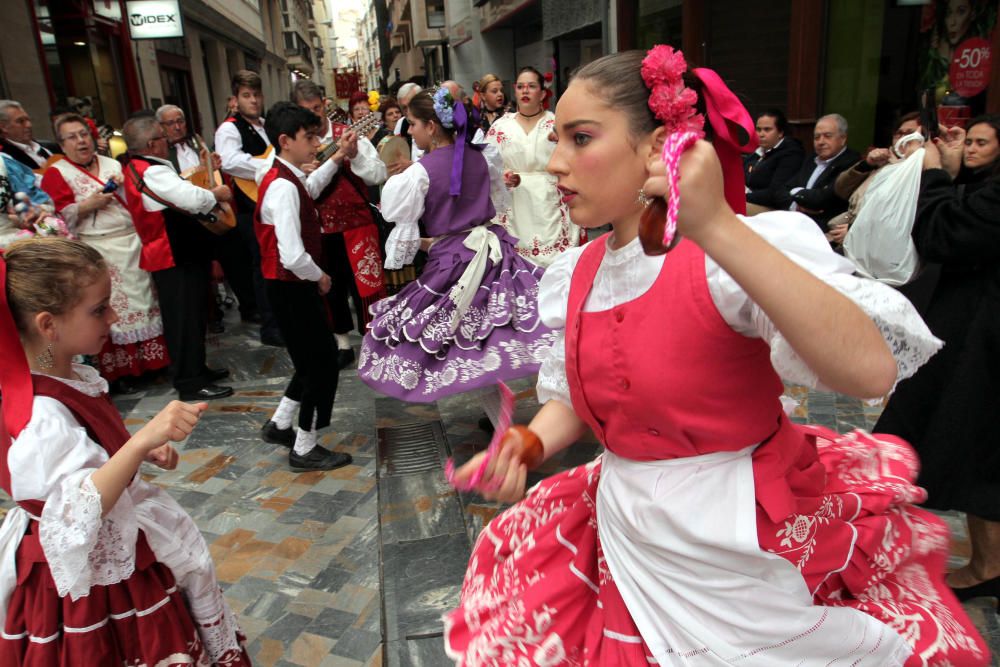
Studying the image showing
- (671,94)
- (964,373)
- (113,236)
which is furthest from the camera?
(113,236)

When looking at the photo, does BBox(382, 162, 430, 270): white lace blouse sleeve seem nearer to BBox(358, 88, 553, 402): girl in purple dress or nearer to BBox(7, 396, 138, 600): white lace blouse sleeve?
BBox(358, 88, 553, 402): girl in purple dress

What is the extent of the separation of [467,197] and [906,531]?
2.80 metres

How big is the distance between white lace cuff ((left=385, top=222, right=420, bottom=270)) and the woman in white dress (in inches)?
51.9

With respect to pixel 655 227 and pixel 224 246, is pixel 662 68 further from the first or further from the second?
pixel 224 246

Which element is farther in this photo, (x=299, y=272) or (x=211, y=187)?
(x=211, y=187)

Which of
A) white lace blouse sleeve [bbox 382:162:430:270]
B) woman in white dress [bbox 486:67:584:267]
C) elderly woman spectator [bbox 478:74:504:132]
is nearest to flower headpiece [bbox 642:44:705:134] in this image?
white lace blouse sleeve [bbox 382:162:430:270]

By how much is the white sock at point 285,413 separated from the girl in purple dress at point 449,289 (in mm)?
562

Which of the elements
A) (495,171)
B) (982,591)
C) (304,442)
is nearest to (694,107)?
(982,591)

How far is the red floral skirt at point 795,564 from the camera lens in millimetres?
1238

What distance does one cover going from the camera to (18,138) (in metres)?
4.96

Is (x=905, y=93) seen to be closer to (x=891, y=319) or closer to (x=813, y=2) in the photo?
(x=813, y=2)

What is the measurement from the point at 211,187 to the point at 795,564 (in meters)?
5.07

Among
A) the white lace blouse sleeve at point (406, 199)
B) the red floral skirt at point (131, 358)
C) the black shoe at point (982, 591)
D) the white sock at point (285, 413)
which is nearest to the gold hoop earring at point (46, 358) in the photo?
the white lace blouse sleeve at point (406, 199)

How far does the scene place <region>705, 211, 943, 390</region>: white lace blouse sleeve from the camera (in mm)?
1013
